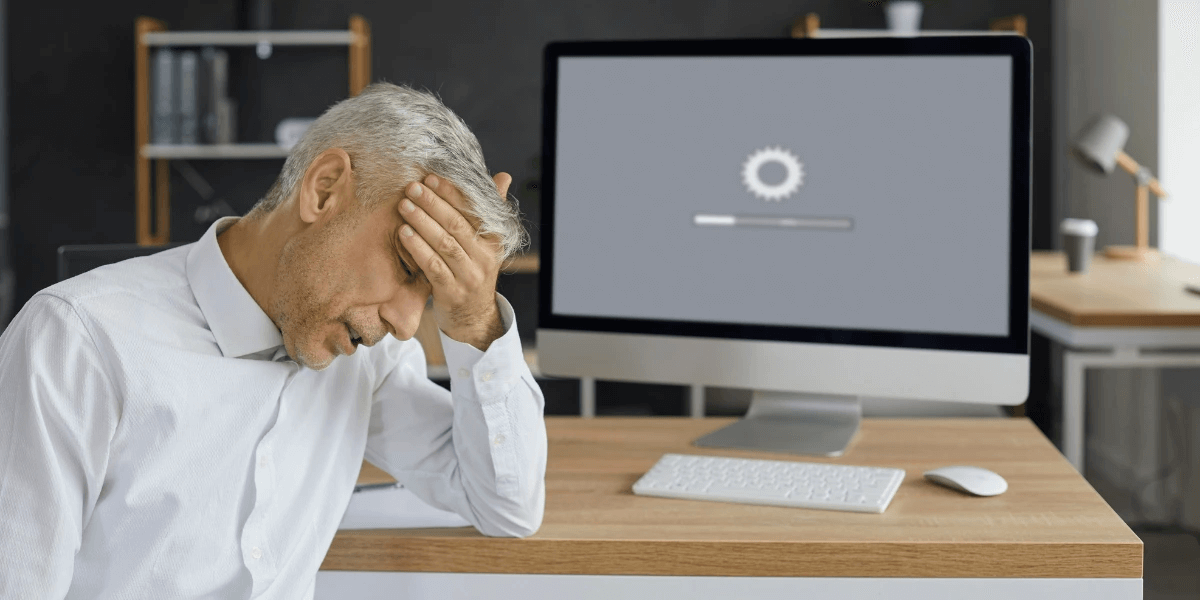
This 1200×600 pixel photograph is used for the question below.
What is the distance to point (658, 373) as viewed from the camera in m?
1.38

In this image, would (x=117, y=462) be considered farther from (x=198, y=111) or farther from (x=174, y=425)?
(x=198, y=111)

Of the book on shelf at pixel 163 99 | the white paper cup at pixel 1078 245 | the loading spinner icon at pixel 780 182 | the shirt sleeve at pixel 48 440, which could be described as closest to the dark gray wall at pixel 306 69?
the book on shelf at pixel 163 99

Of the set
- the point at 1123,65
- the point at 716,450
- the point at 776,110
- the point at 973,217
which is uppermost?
the point at 1123,65

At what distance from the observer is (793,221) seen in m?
1.33

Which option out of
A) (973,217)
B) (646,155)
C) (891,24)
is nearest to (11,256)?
(891,24)

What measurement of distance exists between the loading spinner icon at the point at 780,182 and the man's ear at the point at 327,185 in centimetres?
59

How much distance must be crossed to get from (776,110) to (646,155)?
17 centimetres

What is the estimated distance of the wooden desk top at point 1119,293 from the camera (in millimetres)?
2156

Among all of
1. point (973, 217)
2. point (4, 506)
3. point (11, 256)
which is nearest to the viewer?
point (4, 506)

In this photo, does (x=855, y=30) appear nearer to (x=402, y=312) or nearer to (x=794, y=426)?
(x=794, y=426)

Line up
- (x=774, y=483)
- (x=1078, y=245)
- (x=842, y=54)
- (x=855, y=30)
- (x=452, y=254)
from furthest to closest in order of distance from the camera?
(x=855, y=30) < (x=1078, y=245) < (x=842, y=54) < (x=774, y=483) < (x=452, y=254)

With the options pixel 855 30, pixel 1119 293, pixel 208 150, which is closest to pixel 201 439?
pixel 1119 293

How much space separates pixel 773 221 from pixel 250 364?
2.20 feet

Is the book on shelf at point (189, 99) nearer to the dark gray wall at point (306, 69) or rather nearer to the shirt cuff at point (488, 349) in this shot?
the dark gray wall at point (306, 69)
